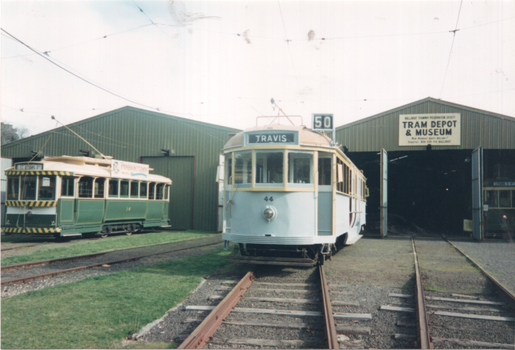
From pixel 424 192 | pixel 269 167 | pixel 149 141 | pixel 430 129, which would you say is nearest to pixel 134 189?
pixel 149 141

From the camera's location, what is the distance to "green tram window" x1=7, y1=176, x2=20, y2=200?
1366 cm

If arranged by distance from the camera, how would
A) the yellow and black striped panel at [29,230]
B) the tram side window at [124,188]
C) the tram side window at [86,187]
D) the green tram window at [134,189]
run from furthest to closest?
the green tram window at [134,189] → the tram side window at [124,188] → the tram side window at [86,187] → the yellow and black striped panel at [29,230]

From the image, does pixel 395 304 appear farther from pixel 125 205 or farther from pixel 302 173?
pixel 125 205

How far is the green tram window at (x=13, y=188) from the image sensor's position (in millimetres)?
13664

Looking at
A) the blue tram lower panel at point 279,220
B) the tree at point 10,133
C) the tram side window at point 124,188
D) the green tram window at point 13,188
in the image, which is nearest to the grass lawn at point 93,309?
the blue tram lower panel at point 279,220

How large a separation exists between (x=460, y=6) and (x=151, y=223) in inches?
594

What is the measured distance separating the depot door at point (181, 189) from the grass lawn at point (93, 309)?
13.7 meters

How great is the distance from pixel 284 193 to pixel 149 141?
16320mm

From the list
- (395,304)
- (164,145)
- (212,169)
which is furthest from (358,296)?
(164,145)

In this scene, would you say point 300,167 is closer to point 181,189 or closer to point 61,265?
point 61,265

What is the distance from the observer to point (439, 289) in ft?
22.9

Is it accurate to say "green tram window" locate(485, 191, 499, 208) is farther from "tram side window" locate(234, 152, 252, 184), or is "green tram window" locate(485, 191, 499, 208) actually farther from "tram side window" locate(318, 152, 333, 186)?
"tram side window" locate(234, 152, 252, 184)

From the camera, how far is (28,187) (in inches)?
537

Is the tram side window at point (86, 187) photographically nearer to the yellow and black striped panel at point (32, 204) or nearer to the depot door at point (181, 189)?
the yellow and black striped panel at point (32, 204)
